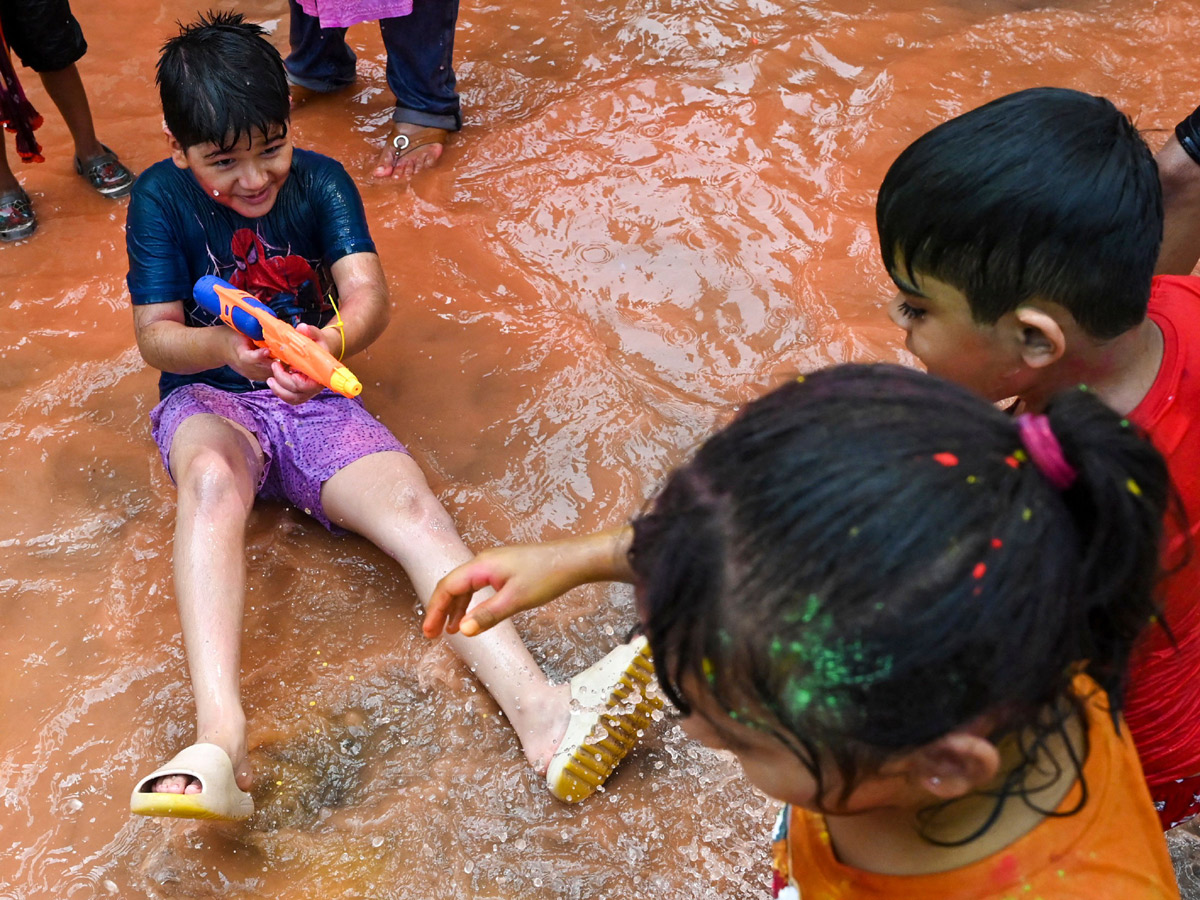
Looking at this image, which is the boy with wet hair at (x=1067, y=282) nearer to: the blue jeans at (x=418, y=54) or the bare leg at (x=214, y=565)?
the bare leg at (x=214, y=565)

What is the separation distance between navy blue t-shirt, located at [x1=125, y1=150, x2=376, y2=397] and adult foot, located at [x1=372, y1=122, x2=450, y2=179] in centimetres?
106

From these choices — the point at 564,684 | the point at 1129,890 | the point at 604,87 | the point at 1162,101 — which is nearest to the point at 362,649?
the point at 564,684

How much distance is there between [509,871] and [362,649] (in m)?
0.60

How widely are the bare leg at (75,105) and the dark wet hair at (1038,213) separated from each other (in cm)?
287

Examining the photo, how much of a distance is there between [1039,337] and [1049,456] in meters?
0.65

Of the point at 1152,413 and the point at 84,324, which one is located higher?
the point at 1152,413

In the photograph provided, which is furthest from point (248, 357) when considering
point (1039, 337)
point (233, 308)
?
point (1039, 337)

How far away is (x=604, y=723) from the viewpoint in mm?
2004

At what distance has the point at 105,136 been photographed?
146 inches

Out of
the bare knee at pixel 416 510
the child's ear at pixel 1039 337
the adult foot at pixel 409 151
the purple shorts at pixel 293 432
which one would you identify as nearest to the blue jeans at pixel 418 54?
the adult foot at pixel 409 151

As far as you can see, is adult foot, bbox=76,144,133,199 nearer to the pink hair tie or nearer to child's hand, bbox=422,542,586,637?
child's hand, bbox=422,542,586,637

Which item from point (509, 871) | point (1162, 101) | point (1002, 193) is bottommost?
point (509, 871)

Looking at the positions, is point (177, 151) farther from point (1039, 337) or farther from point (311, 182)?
point (1039, 337)

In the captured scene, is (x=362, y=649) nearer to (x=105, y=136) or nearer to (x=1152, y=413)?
(x=1152, y=413)
